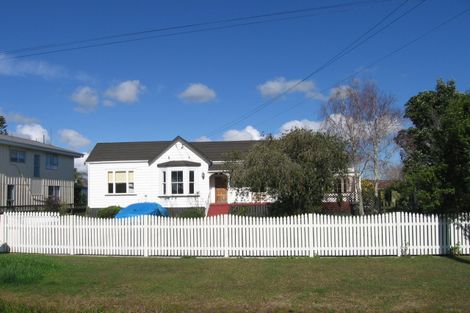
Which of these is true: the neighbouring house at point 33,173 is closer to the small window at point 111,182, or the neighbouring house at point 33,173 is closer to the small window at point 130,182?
the small window at point 111,182

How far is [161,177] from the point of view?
108 ft

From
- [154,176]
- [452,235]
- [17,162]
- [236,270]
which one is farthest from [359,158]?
[17,162]

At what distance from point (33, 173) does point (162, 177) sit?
10885 mm

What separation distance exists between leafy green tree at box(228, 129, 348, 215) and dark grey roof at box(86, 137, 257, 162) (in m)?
12.2

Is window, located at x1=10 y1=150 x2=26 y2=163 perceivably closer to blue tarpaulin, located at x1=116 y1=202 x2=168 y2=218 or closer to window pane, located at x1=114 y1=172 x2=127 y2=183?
window pane, located at x1=114 y1=172 x2=127 y2=183

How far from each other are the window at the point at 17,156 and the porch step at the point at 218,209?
14472 millimetres

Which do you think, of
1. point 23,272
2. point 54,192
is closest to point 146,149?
point 54,192

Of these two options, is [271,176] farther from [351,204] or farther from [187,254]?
[351,204]

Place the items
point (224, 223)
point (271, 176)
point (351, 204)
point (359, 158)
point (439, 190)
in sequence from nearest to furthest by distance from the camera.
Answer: point (439, 190), point (224, 223), point (271, 176), point (351, 204), point (359, 158)

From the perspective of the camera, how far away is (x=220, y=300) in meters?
9.34

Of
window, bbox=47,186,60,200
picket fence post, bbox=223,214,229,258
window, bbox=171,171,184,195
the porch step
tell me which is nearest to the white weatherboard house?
window, bbox=171,171,184,195

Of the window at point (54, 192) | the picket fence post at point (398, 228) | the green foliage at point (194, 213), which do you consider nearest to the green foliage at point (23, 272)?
the picket fence post at point (398, 228)

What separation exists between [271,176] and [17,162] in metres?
22.8

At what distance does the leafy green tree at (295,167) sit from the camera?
772 inches
